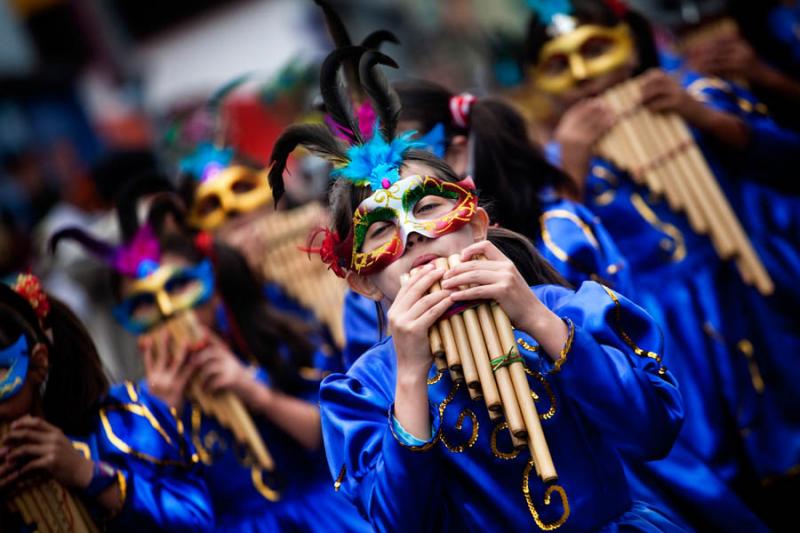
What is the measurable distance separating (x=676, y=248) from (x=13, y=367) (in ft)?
10.0

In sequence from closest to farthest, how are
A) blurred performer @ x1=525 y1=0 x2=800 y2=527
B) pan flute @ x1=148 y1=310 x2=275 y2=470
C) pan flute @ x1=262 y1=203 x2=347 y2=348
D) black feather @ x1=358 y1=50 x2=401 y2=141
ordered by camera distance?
black feather @ x1=358 y1=50 x2=401 y2=141 < pan flute @ x1=148 y1=310 x2=275 y2=470 < blurred performer @ x1=525 y1=0 x2=800 y2=527 < pan flute @ x1=262 y1=203 x2=347 y2=348

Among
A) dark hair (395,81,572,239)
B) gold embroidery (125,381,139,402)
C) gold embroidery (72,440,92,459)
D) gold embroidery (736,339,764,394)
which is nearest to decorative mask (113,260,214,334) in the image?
gold embroidery (125,381,139,402)

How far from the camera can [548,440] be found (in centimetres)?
253

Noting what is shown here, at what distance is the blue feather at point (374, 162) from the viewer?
2.59 meters

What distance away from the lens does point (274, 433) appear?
436cm

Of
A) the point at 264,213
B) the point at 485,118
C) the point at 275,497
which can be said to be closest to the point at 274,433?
the point at 275,497

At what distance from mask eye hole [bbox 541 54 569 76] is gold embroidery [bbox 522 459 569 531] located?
255 cm

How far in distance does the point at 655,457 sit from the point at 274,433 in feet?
7.27

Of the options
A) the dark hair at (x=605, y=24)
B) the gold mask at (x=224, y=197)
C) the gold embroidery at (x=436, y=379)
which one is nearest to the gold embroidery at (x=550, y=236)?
the gold embroidery at (x=436, y=379)

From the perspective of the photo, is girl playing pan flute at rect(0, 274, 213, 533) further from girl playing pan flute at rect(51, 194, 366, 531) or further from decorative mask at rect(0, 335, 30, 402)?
girl playing pan flute at rect(51, 194, 366, 531)

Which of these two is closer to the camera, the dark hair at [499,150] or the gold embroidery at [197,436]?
the dark hair at [499,150]

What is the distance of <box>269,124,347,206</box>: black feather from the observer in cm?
266

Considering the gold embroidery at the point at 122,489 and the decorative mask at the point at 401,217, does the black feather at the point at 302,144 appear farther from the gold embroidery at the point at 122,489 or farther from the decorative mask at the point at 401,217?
the gold embroidery at the point at 122,489

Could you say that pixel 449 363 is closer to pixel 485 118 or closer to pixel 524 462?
pixel 524 462
